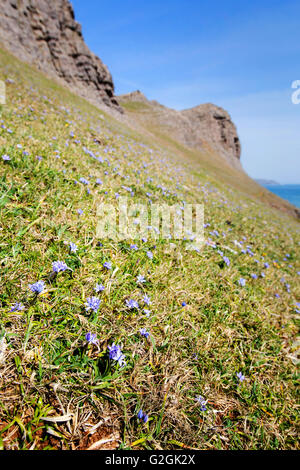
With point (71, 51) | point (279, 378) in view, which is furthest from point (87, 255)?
point (71, 51)

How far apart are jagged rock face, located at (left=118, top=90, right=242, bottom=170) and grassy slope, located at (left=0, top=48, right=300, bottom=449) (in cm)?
4479

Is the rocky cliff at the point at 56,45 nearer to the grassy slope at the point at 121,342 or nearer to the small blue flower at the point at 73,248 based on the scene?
the grassy slope at the point at 121,342

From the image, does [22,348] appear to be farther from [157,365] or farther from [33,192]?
[33,192]

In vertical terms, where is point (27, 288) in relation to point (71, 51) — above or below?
below

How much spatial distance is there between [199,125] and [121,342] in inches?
2584

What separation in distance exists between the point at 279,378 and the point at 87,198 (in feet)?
11.4

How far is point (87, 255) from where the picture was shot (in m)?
2.45

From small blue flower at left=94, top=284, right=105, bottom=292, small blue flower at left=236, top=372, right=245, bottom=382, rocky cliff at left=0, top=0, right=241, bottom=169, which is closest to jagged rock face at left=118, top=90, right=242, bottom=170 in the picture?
rocky cliff at left=0, top=0, right=241, bottom=169

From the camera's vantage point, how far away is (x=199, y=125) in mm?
58312

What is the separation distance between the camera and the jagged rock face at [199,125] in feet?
151

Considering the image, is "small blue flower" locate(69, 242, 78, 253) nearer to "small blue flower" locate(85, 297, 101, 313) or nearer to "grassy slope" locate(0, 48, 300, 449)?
"grassy slope" locate(0, 48, 300, 449)

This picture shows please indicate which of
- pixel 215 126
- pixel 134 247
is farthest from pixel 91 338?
pixel 215 126
